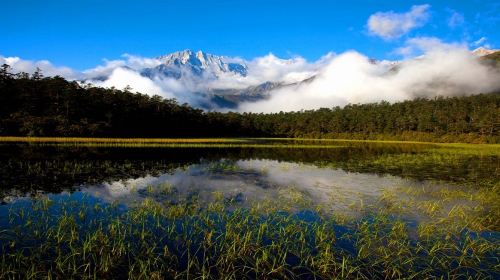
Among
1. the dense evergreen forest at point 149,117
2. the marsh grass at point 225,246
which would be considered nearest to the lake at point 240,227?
the marsh grass at point 225,246

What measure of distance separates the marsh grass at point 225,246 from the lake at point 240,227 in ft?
0.18

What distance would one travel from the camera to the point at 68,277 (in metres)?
10.3

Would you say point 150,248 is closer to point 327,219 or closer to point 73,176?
point 327,219

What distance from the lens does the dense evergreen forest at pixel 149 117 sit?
9862 centimetres

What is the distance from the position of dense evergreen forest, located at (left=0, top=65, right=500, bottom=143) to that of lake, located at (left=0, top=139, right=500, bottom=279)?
72.0 meters

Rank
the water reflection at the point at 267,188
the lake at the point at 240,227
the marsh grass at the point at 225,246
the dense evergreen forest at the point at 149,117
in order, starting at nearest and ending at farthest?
1. the marsh grass at the point at 225,246
2. the lake at the point at 240,227
3. the water reflection at the point at 267,188
4. the dense evergreen forest at the point at 149,117

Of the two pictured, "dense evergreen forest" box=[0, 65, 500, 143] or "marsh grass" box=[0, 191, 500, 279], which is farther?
"dense evergreen forest" box=[0, 65, 500, 143]

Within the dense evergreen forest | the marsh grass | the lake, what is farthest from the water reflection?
the dense evergreen forest

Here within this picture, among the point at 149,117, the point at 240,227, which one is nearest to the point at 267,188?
the point at 240,227

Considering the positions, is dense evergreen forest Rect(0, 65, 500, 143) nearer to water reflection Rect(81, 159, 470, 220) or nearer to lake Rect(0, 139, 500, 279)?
lake Rect(0, 139, 500, 279)

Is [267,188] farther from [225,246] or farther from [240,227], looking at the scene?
[225,246]

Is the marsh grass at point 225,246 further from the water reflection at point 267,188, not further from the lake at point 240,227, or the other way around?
the water reflection at point 267,188

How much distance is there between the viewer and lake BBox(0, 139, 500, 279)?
1161 cm

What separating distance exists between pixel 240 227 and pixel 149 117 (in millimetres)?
130333
